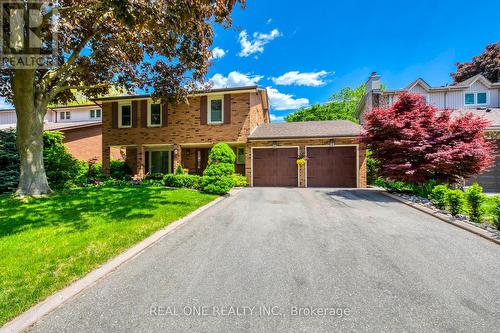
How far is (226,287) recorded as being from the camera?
293 centimetres

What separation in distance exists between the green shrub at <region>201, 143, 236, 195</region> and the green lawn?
158cm

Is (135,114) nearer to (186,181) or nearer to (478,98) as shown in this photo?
(186,181)

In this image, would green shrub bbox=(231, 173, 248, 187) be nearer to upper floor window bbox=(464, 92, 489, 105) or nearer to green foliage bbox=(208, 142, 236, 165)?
green foliage bbox=(208, 142, 236, 165)

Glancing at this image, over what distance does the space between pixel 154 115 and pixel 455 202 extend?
53.4ft

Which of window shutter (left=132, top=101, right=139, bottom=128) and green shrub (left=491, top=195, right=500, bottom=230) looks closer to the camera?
green shrub (left=491, top=195, right=500, bottom=230)

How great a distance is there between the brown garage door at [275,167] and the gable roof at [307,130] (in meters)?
0.90

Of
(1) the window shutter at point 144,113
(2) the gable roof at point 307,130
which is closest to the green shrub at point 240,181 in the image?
(2) the gable roof at point 307,130

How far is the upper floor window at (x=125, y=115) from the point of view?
610 inches

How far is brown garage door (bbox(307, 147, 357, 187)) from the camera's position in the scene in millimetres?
12914

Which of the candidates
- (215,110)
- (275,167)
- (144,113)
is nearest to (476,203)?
(275,167)

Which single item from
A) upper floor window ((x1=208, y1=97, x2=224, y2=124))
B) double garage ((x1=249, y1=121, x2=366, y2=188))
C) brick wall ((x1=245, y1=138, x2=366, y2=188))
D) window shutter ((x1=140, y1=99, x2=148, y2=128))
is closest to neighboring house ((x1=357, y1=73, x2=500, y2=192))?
double garage ((x1=249, y1=121, x2=366, y2=188))

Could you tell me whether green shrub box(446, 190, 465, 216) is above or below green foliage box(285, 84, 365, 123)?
below

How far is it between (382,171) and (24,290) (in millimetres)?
11244

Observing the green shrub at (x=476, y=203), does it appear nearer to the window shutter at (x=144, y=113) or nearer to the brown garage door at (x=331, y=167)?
the brown garage door at (x=331, y=167)
